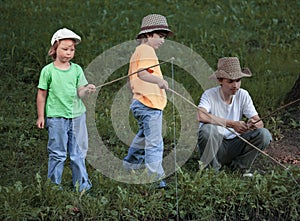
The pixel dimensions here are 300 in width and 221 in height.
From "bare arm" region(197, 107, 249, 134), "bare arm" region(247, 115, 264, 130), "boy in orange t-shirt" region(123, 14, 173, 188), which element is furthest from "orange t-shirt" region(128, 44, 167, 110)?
"bare arm" region(247, 115, 264, 130)

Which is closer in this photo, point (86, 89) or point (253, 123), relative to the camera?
point (86, 89)

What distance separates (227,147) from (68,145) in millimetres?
1410

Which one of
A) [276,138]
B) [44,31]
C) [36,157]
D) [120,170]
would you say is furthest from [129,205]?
[44,31]

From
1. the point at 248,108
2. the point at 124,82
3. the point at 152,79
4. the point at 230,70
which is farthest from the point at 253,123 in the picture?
the point at 124,82

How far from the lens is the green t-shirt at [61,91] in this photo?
4750 mm

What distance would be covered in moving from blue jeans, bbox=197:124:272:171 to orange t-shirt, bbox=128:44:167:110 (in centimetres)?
52

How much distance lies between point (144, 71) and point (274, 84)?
9.73ft

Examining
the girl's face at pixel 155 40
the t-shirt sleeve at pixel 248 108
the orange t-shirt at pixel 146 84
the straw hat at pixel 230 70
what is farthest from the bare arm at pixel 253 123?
the girl's face at pixel 155 40

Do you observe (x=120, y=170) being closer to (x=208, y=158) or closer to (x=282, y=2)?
(x=208, y=158)

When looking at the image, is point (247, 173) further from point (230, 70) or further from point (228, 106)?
point (230, 70)

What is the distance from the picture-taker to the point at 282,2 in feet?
33.8

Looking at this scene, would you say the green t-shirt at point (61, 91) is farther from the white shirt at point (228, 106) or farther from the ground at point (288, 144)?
the ground at point (288, 144)

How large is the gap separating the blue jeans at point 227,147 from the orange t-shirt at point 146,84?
52 centimetres

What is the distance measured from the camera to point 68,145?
16.4 ft
